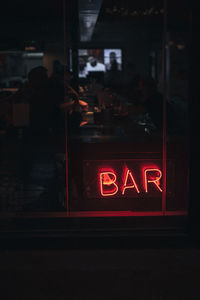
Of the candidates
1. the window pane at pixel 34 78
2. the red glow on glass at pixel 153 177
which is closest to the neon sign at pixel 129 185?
the red glow on glass at pixel 153 177

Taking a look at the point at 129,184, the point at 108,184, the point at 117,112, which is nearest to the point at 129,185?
the point at 129,184

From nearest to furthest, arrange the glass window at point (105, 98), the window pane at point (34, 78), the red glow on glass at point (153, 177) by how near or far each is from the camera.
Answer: the window pane at point (34, 78) → the glass window at point (105, 98) → the red glow on glass at point (153, 177)

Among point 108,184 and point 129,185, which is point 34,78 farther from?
point 129,185

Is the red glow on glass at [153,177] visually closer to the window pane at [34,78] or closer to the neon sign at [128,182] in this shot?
the neon sign at [128,182]

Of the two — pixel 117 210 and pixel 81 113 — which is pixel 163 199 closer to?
pixel 117 210

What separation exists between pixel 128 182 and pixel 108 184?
9.2 inches

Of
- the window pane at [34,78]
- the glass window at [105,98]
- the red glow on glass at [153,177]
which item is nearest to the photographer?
the window pane at [34,78]

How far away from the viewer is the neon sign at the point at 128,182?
562 centimetres

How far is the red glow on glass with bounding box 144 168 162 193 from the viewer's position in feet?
18.4

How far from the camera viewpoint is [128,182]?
5.64 metres

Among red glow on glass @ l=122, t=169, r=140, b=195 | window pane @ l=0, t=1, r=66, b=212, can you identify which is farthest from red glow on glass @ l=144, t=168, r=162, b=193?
window pane @ l=0, t=1, r=66, b=212

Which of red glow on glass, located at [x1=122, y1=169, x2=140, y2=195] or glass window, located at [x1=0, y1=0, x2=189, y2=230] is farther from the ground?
glass window, located at [x1=0, y1=0, x2=189, y2=230]

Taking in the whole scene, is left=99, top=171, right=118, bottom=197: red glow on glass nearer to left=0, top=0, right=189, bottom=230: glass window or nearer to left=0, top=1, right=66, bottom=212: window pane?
left=0, top=0, right=189, bottom=230: glass window

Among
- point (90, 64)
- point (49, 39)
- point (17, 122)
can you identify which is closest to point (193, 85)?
point (90, 64)
